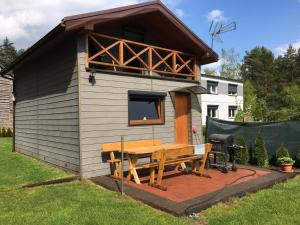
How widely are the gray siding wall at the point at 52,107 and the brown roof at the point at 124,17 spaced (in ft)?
1.93

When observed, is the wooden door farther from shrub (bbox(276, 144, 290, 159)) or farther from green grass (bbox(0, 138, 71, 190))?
green grass (bbox(0, 138, 71, 190))

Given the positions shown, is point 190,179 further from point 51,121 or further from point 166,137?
point 51,121

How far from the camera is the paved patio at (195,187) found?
17.3ft

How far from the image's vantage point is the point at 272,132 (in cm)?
954

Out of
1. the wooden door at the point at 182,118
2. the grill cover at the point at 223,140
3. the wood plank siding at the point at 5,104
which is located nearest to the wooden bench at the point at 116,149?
the grill cover at the point at 223,140

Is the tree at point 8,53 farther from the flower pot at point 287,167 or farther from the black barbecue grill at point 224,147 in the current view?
the flower pot at point 287,167

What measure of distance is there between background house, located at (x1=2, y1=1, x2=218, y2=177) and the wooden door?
35 millimetres

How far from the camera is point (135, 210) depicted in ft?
16.6

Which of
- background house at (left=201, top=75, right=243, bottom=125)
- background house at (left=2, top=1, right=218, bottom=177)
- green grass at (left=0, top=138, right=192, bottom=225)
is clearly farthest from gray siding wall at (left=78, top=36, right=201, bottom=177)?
background house at (left=201, top=75, right=243, bottom=125)

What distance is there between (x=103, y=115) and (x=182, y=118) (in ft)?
11.8

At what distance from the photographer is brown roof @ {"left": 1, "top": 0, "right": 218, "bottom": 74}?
7012 mm

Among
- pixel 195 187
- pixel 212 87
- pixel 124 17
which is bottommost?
pixel 195 187

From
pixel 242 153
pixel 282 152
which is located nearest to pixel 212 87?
pixel 242 153

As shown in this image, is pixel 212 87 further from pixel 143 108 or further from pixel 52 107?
pixel 52 107
